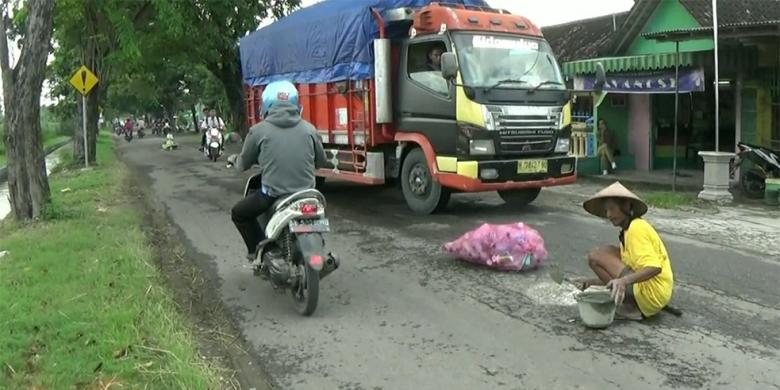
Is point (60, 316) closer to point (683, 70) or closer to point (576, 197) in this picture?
point (576, 197)

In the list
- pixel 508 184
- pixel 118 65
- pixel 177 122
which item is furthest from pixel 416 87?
pixel 177 122

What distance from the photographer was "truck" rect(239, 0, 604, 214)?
9.23 meters

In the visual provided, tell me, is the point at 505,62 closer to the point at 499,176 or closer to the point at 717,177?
the point at 499,176

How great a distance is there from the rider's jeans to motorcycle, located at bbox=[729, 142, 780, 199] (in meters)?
8.94

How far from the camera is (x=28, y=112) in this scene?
958 centimetres

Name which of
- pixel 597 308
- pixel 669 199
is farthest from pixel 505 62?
pixel 597 308

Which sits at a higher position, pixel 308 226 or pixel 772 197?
pixel 308 226

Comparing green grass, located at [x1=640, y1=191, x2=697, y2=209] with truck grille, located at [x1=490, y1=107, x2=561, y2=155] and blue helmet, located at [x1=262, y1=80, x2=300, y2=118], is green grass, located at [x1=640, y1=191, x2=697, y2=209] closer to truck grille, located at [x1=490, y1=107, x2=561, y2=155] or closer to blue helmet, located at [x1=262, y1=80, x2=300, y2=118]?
truck grille, located at [x1=490, y1=107, x2=561, y2=155]

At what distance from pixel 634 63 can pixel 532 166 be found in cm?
640

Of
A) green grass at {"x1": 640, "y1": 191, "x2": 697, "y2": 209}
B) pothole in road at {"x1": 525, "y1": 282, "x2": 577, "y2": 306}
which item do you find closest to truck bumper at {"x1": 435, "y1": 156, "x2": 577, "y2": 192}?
green grass at {"x1": 640, "y1": 191, "x2": 697, "y2": 209}

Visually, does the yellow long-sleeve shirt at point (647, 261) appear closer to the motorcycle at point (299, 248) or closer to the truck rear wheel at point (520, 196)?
the motorcycle at point (299, 248)

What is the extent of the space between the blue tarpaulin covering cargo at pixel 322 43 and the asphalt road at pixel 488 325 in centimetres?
315

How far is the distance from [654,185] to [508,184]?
5.76 metres

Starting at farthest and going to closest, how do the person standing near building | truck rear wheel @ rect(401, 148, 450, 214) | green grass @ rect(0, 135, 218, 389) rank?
the person standing near building
truck rear wheel @ rect(401, 148, 450, 214)
green grass @ rect(0, 135, 218, 389)
